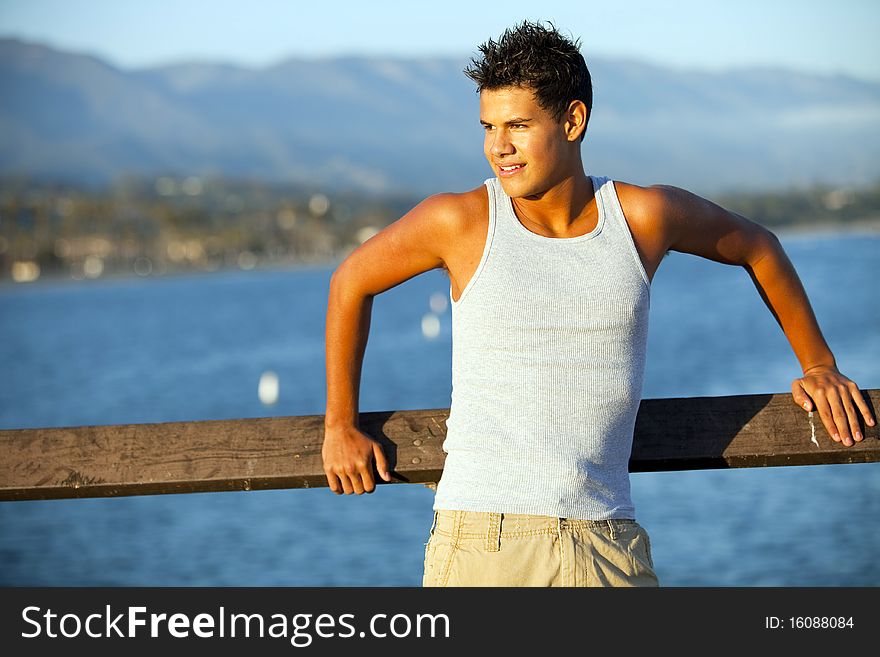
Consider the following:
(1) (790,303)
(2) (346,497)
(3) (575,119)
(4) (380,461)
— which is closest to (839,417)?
(1) (790,303)

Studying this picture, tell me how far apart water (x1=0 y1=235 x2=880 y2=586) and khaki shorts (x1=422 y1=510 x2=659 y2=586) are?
13.9 metres

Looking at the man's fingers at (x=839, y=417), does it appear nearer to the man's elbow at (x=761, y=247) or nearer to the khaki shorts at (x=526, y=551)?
the man's elbow at (x=761, y=247)

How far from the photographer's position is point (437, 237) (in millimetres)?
2506

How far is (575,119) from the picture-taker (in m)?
2.54

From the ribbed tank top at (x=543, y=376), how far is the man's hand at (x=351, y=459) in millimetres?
183

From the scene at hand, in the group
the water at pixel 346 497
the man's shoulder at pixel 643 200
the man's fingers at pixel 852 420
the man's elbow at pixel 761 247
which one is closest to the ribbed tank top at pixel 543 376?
the man's shoulder at pixel 643 200

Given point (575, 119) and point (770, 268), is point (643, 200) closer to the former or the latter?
point (575, 119)

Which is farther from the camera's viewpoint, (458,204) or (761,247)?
(761,247)

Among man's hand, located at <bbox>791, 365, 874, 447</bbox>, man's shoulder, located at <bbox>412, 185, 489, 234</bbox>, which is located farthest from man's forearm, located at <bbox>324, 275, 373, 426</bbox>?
man's hand, located at <bbox>791, 365, 874, 447</bbox>

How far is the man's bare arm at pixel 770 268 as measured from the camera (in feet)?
8.50

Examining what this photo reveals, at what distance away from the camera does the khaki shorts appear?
2.43m

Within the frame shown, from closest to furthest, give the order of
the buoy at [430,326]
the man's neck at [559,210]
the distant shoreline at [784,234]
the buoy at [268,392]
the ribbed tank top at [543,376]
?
1. the ribbed tank top at [543,376]
2. the man's neck at [559,210]
3. the buoy at [268,392]
4. the buoy at [430,326]
5. the distant shoreline at [784,234]

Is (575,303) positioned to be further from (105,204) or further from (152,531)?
(105,204)

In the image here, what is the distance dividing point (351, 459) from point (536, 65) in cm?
94
